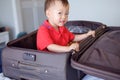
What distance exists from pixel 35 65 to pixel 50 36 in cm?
24

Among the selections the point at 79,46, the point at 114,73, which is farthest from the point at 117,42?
the point at 114,73

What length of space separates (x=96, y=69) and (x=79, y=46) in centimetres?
17

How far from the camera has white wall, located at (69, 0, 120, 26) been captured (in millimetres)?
1824

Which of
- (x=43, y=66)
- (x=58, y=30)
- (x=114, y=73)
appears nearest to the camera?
(x=114, y=73)

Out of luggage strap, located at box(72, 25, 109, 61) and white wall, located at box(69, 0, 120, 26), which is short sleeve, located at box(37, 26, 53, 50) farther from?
white wall, located at box(69, 0, 120, 26)

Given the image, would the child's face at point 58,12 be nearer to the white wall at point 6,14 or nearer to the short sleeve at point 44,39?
the short sleeve at point 44,39

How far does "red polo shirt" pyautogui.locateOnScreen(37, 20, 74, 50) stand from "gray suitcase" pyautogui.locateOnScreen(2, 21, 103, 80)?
0.12 metres

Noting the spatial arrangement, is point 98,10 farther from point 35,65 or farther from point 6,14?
point 35,65

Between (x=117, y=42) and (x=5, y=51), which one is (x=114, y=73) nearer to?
(x=117, y=42)

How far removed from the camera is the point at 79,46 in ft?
2.25

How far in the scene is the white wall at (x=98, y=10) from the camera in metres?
1.82

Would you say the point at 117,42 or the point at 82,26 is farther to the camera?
the point at 82,26

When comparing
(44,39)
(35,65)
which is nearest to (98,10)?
(44,39)

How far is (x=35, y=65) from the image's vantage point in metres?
0.64
